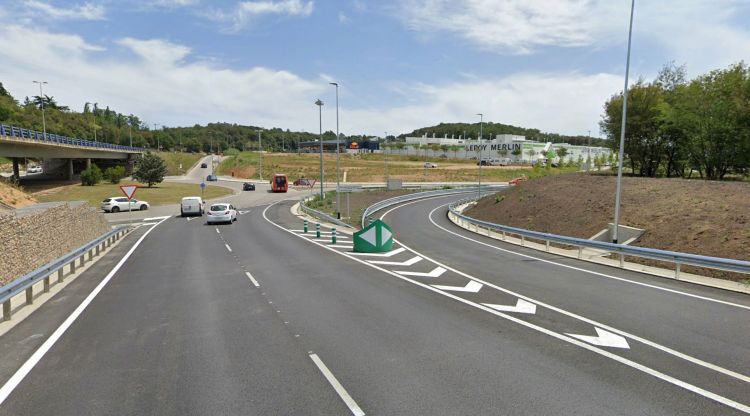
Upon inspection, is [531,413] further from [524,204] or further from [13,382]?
[524,204]

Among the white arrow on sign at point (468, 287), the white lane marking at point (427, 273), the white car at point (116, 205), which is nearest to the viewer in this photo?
the white arrow on sign at point (468, 287)

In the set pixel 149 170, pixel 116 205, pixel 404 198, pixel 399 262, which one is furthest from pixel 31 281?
pixel 149 170

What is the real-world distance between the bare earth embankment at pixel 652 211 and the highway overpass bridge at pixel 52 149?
4839cm

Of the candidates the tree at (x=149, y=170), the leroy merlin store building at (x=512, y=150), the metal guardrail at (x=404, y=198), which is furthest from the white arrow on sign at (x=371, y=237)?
the leroy merlin store building at (x=512, y=150)

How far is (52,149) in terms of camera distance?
192 ft

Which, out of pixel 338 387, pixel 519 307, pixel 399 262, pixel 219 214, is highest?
pixel 338 387

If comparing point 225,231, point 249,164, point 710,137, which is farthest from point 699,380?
point 249,164

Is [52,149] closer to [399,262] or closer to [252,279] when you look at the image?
[252,279]

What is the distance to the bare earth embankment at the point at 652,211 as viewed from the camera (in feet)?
57.2

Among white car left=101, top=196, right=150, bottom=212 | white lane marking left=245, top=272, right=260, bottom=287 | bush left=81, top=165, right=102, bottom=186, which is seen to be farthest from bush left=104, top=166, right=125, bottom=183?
white lane marking left=245, top=272, right=260, bottom=287

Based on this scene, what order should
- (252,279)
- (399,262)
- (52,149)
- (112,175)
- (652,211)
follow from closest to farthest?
(252,279), (399,262), (652,211), (52,149), (112,175)

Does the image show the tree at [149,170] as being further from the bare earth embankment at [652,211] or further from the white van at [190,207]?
the bare earth embankment at [652,211]

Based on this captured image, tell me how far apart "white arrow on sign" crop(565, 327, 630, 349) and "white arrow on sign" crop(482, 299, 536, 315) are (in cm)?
162

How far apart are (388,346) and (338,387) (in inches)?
68.8
